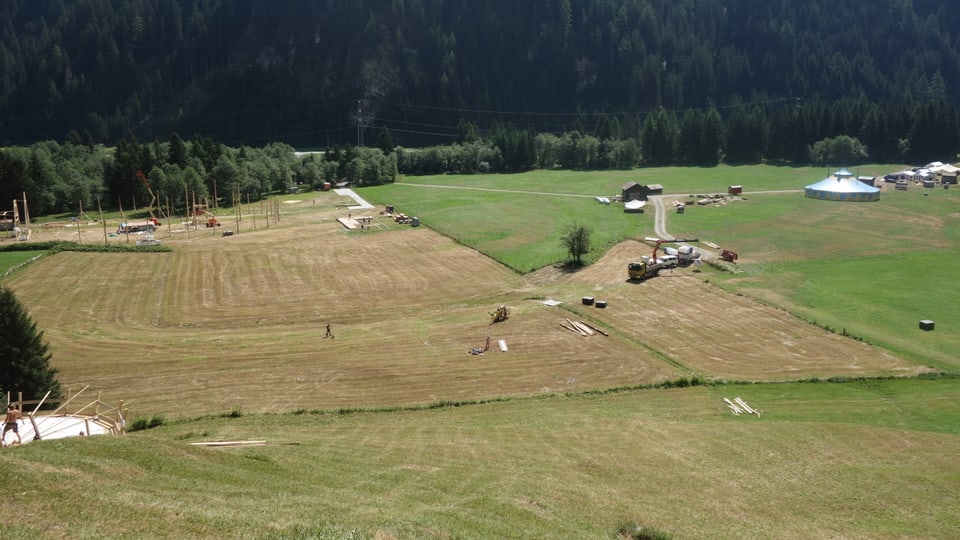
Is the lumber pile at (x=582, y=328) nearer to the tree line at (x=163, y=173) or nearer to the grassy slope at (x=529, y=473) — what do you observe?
the grassy slope at (x=529, y=473)

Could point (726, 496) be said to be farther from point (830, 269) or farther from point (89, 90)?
point (89, 90)

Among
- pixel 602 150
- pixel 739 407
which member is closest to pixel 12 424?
pixel 739 407

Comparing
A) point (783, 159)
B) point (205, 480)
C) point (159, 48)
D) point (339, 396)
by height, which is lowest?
point (339, 396)

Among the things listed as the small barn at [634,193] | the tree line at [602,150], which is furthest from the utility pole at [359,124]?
the small barn at [634,193]

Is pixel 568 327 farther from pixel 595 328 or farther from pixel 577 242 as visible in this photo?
pixel 577 242

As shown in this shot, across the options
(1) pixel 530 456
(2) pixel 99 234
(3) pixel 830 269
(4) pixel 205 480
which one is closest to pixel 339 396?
(1) pixel 530 456
